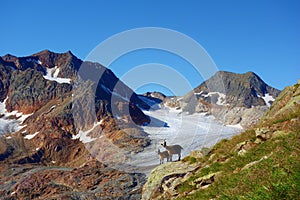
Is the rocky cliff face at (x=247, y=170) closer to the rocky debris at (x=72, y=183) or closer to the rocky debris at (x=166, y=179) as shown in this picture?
the rocky debris at (x=166, y=179)

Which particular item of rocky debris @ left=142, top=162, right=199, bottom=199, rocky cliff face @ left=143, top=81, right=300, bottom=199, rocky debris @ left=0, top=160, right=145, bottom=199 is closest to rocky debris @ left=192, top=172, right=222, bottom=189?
rocky cliff face @ left=143, top=81, right=300, bottom=199

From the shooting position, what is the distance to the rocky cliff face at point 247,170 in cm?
804

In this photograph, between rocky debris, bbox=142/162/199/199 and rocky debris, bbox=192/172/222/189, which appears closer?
rocky debris, bbox=192/172/222/189

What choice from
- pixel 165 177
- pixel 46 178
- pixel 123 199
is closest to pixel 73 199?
pixel 123 199

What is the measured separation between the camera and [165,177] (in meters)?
20.0

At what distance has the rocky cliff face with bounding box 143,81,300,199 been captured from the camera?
8039 millimetres

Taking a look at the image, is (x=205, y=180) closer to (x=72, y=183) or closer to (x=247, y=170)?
(x=247, y=170)

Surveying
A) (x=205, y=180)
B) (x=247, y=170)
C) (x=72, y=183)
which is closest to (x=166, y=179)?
(x=205, y=180)

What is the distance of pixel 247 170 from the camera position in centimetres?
1120

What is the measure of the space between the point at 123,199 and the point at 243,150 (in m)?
99.2

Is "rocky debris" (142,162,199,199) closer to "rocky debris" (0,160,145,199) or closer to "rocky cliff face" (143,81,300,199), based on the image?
"rocky cliff face" (143,81,300,199)

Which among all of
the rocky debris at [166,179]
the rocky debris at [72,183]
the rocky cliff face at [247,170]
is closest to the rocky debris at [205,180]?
the rocky cliff face at [247,170]

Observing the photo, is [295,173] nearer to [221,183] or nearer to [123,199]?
[221,183]

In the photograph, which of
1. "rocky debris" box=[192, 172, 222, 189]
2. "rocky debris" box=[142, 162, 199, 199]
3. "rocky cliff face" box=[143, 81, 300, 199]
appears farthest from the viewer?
"rocky debris" box=[142, 162, 199, 199]
